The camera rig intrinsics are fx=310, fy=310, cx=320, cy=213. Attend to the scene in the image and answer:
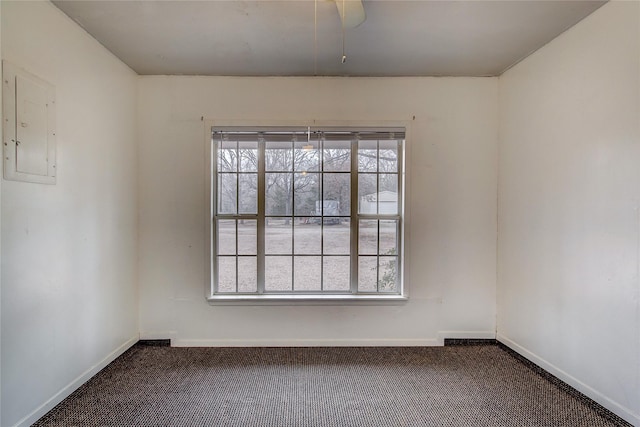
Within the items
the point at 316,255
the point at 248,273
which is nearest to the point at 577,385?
the point at 316,255

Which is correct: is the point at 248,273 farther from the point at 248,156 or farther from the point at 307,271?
the point at 248,156

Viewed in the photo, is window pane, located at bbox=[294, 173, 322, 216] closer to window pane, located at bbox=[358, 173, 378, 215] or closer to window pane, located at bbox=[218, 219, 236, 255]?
window pane, located at bbox=[358, 173, 378, 215]

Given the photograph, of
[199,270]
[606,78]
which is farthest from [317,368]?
[606,78]

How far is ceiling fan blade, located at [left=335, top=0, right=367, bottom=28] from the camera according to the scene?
1.68m

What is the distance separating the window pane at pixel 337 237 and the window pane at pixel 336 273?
7 cm

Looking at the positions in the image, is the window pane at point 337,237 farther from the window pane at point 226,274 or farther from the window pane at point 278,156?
the window pane at point 226,274

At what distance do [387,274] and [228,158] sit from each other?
6.40 ft

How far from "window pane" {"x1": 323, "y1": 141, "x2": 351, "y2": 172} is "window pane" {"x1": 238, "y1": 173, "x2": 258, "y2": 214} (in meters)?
0.73

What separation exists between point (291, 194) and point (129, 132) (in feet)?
5.19

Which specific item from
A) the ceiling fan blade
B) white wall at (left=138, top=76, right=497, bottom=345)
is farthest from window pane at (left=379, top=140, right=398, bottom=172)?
the ceiling fan blade

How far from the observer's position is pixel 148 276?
9.80 feet

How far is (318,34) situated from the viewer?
2.29 m

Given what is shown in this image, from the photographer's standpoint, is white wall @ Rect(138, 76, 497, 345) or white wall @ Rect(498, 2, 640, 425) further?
white wall @ Rect(138, 76, 497, 345)

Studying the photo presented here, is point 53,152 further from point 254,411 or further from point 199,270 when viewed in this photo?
point 254,411
